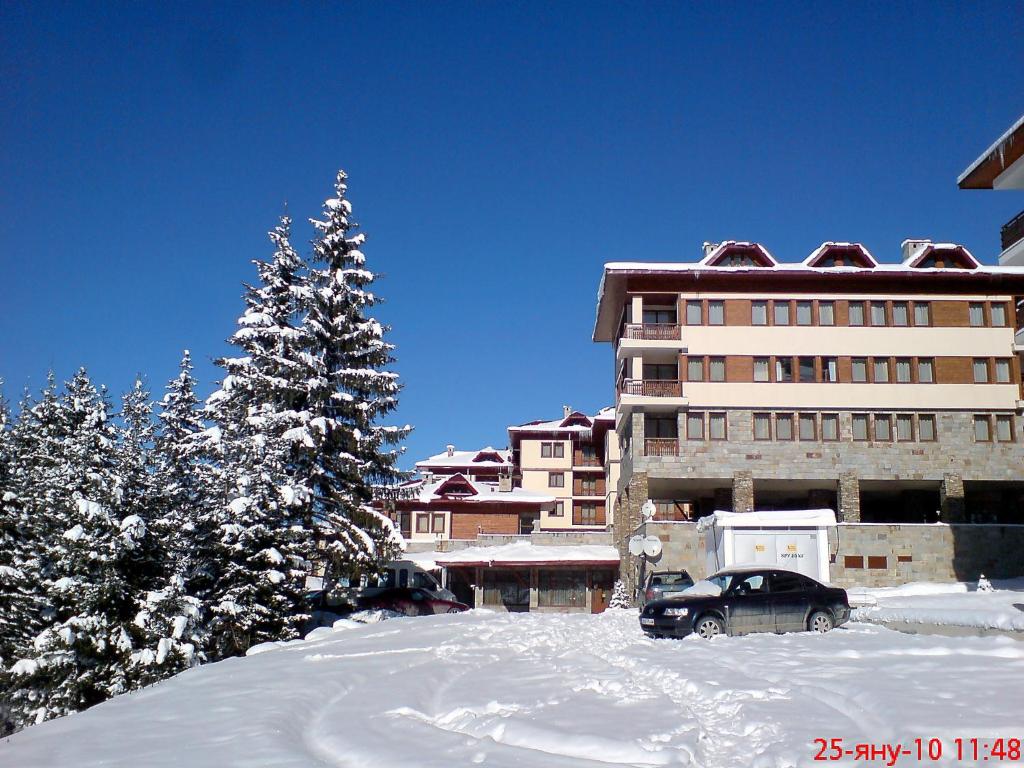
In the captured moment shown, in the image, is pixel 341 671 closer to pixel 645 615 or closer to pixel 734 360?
pixel 645 615

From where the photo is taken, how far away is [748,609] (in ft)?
63.3

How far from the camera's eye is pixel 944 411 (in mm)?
41062

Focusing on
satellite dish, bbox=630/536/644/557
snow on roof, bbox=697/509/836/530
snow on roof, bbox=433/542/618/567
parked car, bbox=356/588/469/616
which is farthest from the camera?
snow on roof, bbox=433/542/618/567

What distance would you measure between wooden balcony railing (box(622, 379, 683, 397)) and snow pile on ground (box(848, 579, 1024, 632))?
1148 cm

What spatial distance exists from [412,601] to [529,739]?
22.2 meters

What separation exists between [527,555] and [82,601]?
3199 centimetres

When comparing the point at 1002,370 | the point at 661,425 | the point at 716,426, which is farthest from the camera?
the point at 661,425

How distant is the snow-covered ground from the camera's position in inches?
345

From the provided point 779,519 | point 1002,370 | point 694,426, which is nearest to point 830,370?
point 694,426

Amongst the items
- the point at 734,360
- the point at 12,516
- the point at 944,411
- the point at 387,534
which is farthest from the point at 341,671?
the point at 944,411

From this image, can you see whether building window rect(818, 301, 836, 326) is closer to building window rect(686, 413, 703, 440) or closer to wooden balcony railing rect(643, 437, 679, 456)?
building window rect(686, 413, 703, 440)

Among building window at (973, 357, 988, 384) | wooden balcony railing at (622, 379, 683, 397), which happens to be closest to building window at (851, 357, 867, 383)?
building window at (973, 357, 988, 384)

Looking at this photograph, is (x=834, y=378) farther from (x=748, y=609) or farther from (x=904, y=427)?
(x=748, y=609)

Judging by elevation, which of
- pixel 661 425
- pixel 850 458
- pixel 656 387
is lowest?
pixel 850 458
